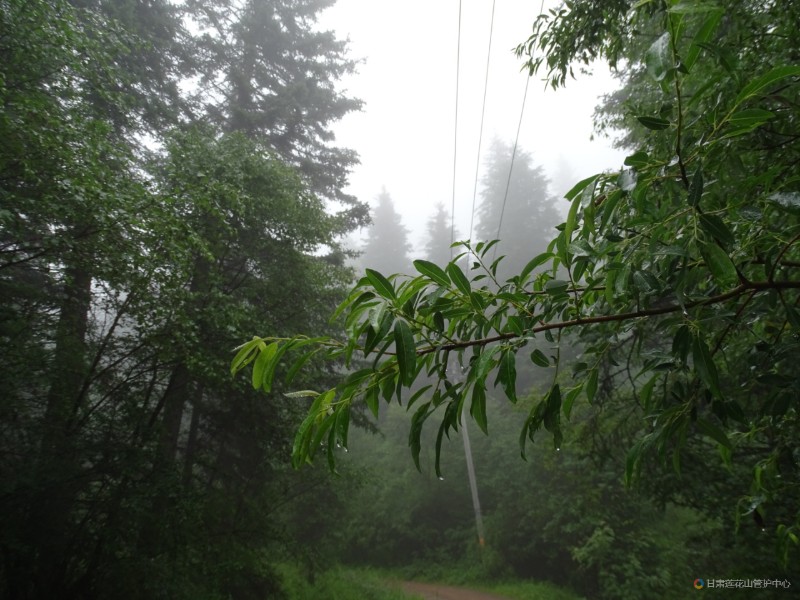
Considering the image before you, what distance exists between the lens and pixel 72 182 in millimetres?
3494

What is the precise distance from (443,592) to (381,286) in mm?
14227

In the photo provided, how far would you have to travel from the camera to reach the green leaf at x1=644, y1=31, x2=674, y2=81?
700mm

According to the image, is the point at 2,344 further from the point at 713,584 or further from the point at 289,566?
the point at 289,566

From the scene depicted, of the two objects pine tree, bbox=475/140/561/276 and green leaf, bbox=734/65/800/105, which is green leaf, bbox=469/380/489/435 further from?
pine tree, bbox=475/140/561/276

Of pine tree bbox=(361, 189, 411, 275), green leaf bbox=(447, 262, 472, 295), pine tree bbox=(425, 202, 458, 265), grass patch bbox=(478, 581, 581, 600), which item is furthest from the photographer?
pine tree bbox=(361, 189, 411, 275)

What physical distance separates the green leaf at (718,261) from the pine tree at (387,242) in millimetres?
26546

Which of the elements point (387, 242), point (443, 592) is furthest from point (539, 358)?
point (387, 242)

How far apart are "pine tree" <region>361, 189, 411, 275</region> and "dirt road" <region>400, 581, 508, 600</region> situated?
60.9 feet

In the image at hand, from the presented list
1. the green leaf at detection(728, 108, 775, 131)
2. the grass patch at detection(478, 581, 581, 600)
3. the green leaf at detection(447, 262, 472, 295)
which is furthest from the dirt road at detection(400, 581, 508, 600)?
the green leaf at detection(728, 108, 775, 131)

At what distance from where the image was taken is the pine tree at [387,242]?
28438mm

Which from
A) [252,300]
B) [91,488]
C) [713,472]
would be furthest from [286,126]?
[713,472]

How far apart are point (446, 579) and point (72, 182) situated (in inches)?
580

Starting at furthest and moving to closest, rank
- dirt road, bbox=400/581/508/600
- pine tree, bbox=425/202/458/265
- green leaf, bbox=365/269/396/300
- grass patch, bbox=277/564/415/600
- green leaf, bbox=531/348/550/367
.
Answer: pine tree, bbox=425/202/458/265, dirt road, bbox=400/581/508/600, grass patch, bbox=277/564/415/600, green leaf, bbox=531/348/550/367, green leaf, bbox=365/269/396/300

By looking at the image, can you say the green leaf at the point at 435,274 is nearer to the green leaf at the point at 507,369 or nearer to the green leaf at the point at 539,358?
the green leaf at the point at 507,369
